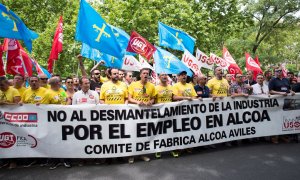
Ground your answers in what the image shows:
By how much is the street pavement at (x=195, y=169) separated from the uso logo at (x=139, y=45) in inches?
129

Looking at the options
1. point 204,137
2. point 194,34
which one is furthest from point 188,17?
point 204,137

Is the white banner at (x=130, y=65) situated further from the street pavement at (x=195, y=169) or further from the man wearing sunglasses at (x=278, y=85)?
the man wearing sunglasses at (x=278, y=85)

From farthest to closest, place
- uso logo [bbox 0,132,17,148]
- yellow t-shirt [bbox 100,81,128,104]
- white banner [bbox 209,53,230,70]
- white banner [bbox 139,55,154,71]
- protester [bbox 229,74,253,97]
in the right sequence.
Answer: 1. white banner [bbox 209,53,230,70]
2. white banner [bbox 139,55,154,71]
3. protester [bbox 229,74,253,97]
4. yellow t-shirt [bbox 100,81,128,104]
5. uso logo [bbox 0,132,17,148]

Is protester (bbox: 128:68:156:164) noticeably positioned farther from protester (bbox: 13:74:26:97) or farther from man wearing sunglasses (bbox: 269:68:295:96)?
man wearing sunglasses (bbox: 269:68:295:96)

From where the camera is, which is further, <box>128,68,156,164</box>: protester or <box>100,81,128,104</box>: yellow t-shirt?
<box>128,68,156,164</box>: protester

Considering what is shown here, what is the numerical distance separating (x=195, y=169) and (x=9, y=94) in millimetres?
4058

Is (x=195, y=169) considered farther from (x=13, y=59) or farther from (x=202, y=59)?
(x=202, y=59)

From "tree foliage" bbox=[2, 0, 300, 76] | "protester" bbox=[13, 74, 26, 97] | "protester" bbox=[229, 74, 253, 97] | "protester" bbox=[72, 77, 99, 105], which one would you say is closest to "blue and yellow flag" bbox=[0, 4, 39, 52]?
"protester" bbox=[13, 74, 26, 97]

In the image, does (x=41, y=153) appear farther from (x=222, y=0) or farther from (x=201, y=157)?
(x=222, y=0)

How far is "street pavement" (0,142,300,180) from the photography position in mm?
5164

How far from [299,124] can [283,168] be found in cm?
270

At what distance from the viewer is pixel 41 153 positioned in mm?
5730

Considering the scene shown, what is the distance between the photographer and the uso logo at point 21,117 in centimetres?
568

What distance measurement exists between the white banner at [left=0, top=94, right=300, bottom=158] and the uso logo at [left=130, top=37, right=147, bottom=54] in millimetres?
2596
